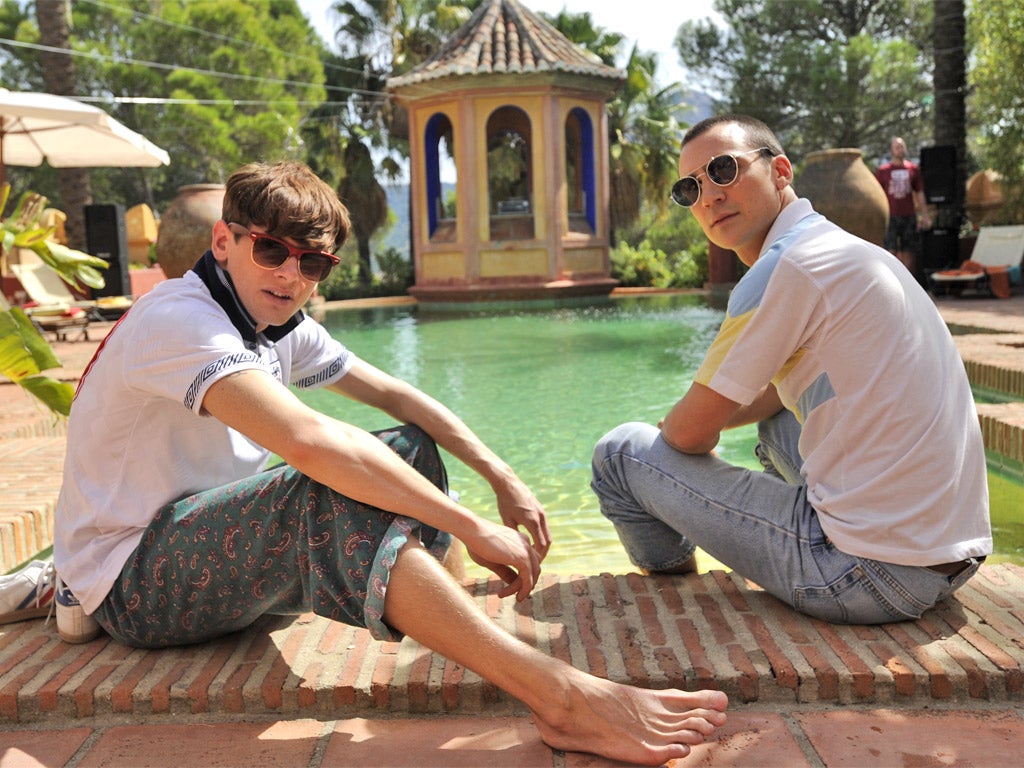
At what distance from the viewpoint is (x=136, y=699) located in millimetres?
2035

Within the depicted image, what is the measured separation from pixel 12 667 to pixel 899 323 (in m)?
2.08

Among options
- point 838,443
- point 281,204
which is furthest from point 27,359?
point 838,443

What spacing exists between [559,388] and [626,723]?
5.60m

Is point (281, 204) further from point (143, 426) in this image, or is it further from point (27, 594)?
point (27, 594)

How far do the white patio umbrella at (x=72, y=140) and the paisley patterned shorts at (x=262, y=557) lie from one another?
30.8ft

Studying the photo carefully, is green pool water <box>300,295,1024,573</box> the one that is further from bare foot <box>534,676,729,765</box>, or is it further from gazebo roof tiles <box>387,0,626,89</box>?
gazebo roof tiles <box>387,0,626,89</box>

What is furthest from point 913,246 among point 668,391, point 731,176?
point 731,176

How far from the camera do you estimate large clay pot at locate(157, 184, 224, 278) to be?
11789 mm

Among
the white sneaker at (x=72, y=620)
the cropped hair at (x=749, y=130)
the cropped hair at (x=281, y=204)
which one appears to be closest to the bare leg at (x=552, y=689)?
the cropped hair at (x=281, y=204)

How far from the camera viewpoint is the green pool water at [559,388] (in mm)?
4125

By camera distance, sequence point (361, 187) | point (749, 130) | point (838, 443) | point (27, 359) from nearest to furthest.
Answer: point (838, 443), point (749, 130), point (27, 359), point (361, 187)

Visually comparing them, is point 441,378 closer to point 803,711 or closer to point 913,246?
point 803,711

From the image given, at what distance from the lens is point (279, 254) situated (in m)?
2.16

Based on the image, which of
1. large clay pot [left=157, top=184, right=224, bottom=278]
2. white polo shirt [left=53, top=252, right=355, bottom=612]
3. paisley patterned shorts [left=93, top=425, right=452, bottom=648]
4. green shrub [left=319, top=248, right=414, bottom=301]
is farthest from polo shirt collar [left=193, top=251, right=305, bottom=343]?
green shrub [left=319, top=248, right=414, bottom=301]
